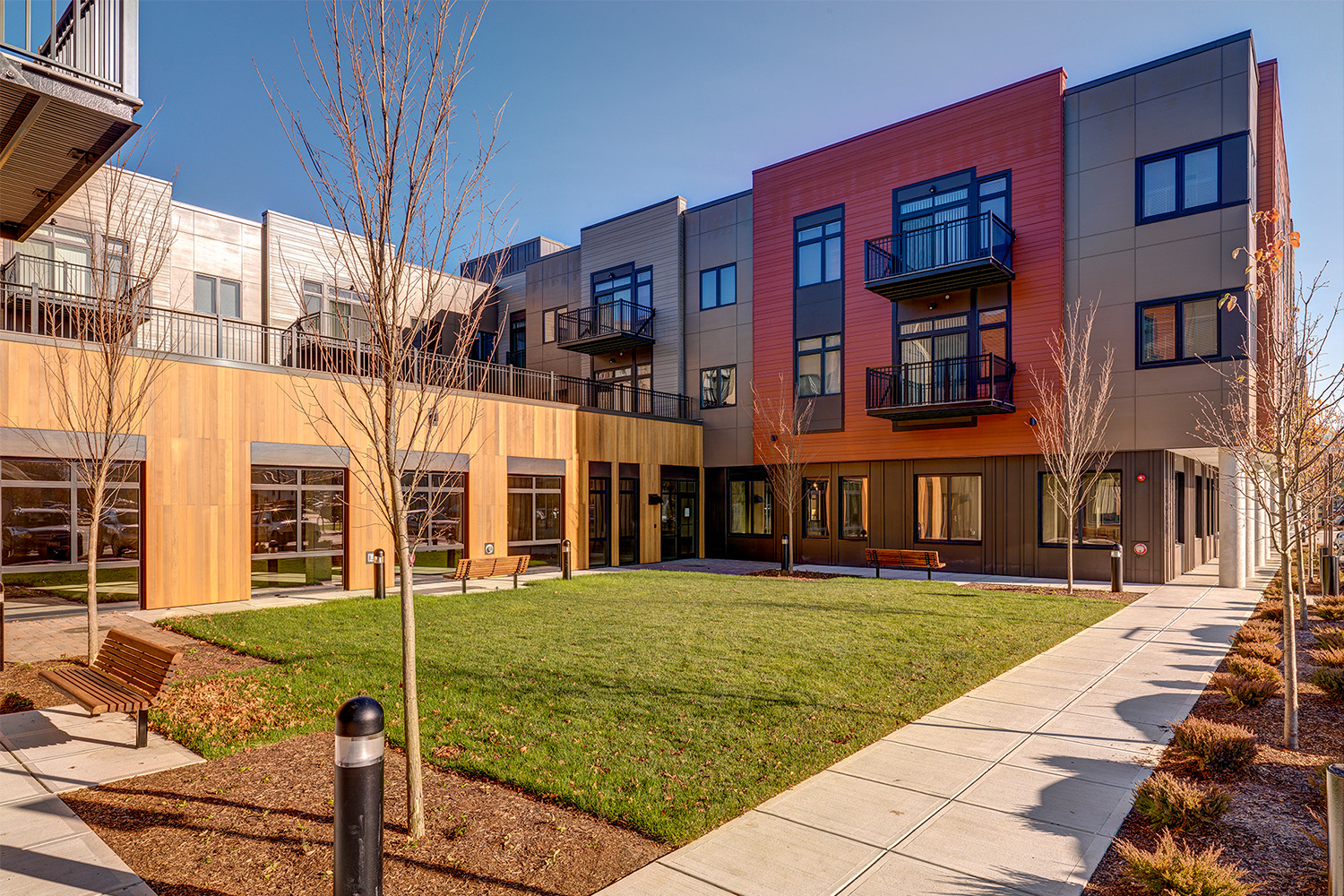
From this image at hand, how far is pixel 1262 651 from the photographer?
29.0 feet

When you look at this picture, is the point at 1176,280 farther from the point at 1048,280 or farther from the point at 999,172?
the point at 999,172

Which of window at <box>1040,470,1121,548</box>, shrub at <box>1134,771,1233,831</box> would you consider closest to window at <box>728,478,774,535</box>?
window at <box>1040,470,1121,548</box>

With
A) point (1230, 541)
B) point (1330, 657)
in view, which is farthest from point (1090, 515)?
point (1330, 657)

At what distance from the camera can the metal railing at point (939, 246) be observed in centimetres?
2028

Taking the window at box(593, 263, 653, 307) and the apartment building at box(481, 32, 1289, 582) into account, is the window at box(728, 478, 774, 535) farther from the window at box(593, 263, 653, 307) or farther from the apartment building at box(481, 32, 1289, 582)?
the window at box(593, 263, 653, 307)

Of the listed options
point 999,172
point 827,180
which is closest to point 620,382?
point 827,180

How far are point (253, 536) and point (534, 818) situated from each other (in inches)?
503

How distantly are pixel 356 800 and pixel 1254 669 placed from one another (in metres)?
8.76

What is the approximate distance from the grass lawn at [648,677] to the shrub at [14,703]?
1.89 metres

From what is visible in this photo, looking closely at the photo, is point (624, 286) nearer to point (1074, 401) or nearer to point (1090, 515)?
point (1074, 401)

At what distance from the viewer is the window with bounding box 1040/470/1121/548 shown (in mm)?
19125

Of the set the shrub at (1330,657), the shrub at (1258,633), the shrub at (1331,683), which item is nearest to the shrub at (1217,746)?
the shrub at (1331,683)

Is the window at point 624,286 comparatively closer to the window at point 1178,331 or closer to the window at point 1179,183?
the window at point 1179,183

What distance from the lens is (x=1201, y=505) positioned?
2339cm
